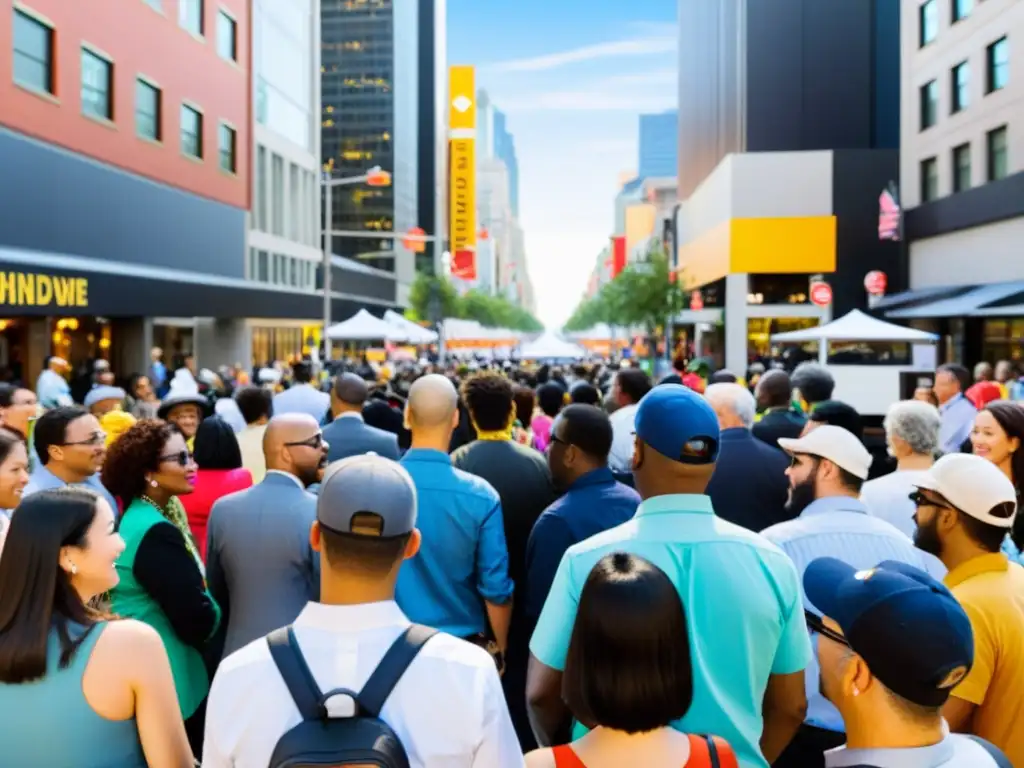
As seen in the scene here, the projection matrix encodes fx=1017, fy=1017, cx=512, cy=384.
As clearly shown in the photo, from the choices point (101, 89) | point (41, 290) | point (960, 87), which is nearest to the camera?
point (41, 290)

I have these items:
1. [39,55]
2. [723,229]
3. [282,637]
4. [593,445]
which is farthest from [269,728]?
[723,229]

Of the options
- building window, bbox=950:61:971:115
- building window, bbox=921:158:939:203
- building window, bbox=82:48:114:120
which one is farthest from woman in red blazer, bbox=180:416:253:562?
building window, bbox=921:158:939:203

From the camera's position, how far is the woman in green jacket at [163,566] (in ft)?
14.0

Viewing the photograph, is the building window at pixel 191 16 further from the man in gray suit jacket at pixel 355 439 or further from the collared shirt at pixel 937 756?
the collared shirt at pixel 937 756

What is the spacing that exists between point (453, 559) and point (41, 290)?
15.6 metres

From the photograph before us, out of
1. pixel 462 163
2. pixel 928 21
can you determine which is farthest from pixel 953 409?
pixel 462 163

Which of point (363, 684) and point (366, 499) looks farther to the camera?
point (366, 499)

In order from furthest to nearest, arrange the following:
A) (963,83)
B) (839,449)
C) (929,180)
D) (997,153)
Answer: (929,180)
(963,83)
(997,153)
(839,449)

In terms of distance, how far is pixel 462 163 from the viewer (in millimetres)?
136750

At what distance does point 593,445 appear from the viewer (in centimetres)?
492

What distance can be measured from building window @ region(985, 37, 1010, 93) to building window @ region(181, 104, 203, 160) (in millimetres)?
24705

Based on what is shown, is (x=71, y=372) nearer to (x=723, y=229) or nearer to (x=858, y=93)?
(x=723, y=229)

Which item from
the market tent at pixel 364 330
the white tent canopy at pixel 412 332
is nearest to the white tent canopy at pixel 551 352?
the white tent canopy at pixel 412 332

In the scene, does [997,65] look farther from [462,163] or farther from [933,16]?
[462,163]
